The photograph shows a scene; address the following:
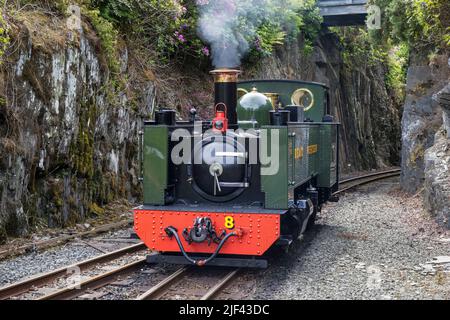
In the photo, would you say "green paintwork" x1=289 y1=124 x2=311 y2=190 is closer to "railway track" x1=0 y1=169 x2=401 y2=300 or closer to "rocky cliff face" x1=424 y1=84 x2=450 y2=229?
"railway track" x1=0 y1=169 x2=401 y2=300

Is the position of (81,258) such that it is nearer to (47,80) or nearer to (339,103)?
(47,80)

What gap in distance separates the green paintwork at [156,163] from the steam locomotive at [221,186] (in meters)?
0.01

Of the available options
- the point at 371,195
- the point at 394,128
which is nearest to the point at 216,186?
the point at 371,195

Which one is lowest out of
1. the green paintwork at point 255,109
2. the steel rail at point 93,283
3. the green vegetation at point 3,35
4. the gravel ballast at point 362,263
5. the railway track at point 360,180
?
the gravel ballast at point 362,263

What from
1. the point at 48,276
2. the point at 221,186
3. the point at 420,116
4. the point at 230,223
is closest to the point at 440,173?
the point at 420,116

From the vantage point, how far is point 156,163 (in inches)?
285

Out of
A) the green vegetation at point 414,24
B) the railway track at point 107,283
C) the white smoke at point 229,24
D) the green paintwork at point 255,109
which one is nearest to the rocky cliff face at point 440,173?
the green vegetation at point 414,24

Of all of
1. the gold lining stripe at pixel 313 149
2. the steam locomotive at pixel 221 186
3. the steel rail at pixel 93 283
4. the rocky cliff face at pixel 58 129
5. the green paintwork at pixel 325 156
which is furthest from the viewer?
the green paintwork at pixel 325 156

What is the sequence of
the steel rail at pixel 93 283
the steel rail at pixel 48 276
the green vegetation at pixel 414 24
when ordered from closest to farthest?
the steel rail at pixel 93 283
the steel rail at pixel 48 276
the green vegetation at pixel 414 24

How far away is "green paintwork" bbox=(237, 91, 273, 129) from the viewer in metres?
8.09

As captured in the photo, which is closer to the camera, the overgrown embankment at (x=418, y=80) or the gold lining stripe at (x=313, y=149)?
the gold lining stripe at (x=313, y=149)

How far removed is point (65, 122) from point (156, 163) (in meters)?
3.20

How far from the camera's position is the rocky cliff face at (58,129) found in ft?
A: 27.7

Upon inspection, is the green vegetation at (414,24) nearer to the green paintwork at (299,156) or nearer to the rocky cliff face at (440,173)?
the rocky cliff face at (440,173)
